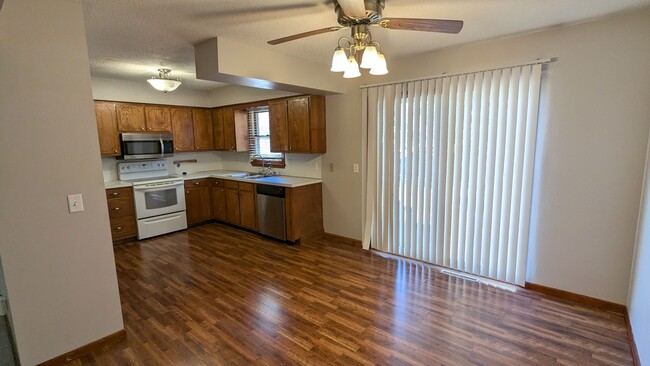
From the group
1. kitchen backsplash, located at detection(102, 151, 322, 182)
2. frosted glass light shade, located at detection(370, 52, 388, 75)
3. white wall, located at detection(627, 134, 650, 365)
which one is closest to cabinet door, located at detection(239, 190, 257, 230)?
kitchen backsplash, located at detection(102, 151, 322, 182)

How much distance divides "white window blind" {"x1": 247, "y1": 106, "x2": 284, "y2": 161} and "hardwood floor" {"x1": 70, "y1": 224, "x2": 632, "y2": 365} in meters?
2.27

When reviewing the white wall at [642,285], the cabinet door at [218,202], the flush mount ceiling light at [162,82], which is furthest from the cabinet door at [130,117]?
the white wall at [642,285]

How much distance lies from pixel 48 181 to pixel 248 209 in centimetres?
299

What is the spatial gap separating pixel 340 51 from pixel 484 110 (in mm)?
1795

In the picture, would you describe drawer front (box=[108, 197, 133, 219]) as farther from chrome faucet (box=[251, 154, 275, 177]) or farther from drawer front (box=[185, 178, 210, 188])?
chrome faucet (box=[251, 154, 275, 177])

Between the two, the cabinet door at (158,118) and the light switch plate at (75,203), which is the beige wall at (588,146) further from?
the cabinet door at (158,118)

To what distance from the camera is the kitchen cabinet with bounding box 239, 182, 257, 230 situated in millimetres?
4730

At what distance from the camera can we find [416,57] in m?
3.40

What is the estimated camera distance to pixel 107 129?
176 inches

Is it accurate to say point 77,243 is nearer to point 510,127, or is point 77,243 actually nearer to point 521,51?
point 510,127

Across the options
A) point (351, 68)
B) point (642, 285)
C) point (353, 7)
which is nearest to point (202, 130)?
point (351, 68)

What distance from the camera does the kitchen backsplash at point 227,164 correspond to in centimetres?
472

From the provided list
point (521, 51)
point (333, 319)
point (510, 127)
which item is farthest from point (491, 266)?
point (521, 51)

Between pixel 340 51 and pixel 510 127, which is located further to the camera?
pixel 510 127
